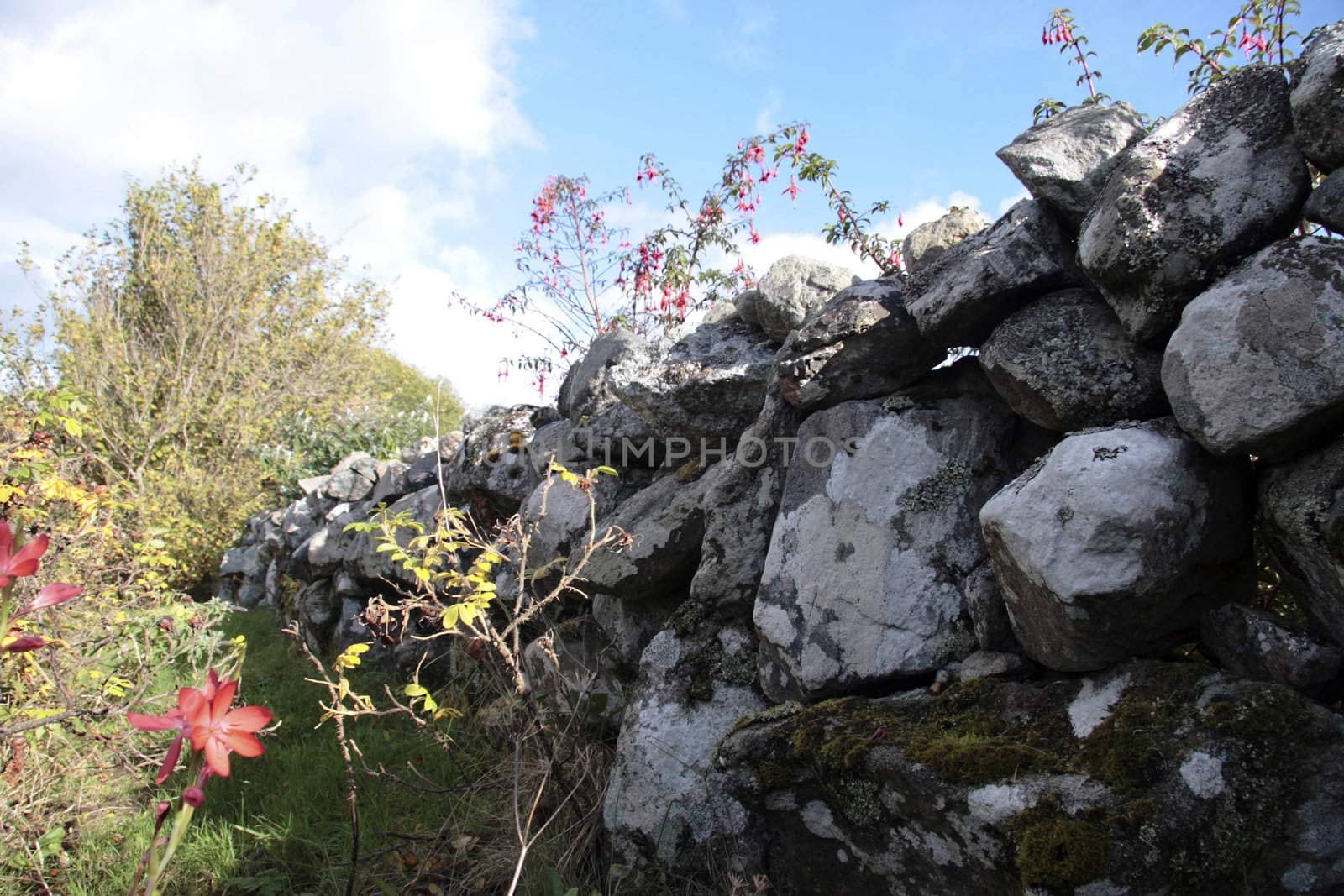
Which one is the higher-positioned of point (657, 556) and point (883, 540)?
point (657, 556)

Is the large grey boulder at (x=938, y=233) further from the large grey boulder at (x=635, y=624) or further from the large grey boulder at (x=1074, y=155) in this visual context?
the large grey boulder at (x=635, y=624)

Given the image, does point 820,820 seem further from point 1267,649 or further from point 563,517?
point 563,517

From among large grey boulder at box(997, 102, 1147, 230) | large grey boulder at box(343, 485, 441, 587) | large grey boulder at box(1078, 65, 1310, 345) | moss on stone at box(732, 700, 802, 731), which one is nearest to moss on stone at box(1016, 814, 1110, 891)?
moss on stone at box(732, 700, 802, 731)

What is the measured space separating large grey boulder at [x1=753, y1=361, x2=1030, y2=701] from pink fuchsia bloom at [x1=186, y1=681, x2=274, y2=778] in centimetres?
182

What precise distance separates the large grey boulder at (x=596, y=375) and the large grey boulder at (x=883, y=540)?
1686 mm

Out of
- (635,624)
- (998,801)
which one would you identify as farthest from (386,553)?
(998,801)

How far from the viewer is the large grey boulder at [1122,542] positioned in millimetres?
2008

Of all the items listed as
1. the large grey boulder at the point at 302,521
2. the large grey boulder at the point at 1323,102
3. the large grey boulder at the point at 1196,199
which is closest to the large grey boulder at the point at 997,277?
the large grey boulder at the point at 1196,199

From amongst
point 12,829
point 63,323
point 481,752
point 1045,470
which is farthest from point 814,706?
point 63,323

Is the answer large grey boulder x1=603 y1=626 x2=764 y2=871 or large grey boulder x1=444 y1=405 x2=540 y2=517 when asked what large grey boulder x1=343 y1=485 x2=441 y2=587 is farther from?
large grey boulder x1=603 y1=626 x2=764 y2=871

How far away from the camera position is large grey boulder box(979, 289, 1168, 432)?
2303 mm

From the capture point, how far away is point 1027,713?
7.11ft

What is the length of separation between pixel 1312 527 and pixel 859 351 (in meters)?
1.41

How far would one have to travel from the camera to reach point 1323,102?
1993 mm
